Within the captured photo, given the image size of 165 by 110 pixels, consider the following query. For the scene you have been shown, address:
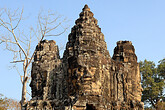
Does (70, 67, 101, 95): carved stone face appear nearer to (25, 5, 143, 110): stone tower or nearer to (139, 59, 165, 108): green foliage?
(25, 5, 143, 110): stone tower

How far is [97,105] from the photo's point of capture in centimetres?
1099

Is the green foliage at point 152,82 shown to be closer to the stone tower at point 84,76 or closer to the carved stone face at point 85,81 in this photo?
the stone tower at point 84,76

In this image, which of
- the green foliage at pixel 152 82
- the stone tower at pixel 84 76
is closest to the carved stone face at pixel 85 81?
the stone tower at pixel 84 76

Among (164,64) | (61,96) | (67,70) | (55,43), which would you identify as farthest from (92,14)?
(164,64)

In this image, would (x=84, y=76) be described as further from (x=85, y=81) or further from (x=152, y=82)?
(x=152, y=82)

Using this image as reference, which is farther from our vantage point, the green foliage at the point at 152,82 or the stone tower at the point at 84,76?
the green foliage at the point at 152,82

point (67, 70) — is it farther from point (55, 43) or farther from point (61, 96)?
point (55, 43)

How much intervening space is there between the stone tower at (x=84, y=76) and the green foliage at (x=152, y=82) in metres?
11.2

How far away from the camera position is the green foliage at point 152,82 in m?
24.5

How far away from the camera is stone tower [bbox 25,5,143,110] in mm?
11341

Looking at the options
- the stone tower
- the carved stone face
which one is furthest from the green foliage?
the carved stone face

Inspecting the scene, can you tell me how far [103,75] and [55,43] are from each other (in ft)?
11.7

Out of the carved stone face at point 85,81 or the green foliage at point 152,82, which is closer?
the carved stone face at point 85,81

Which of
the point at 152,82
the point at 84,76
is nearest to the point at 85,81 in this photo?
the point at 84,76
